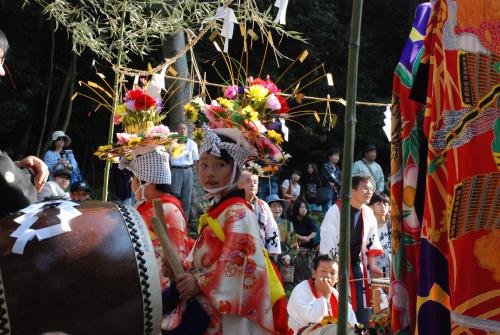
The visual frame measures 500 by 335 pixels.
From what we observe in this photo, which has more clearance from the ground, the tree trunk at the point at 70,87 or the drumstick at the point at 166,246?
the tree trunk at the point at 70,87

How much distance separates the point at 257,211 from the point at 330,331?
3750 millimetres

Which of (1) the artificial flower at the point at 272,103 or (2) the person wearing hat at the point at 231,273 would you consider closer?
(2) the person wearing hat at the point at 231,273

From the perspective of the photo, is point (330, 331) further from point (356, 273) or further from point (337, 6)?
point (337, 6)

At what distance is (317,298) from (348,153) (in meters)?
3.51

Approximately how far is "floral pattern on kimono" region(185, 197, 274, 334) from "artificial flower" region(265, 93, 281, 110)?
63 centimetres

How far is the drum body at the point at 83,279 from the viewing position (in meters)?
2.77

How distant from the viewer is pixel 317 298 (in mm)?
5766

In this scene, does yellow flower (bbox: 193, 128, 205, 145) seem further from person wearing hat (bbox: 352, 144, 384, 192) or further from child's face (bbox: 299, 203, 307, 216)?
person wearing hat (bbox: 352, 144, 384, 192)

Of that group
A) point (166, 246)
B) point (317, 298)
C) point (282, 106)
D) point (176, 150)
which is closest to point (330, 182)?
point (317, 298)

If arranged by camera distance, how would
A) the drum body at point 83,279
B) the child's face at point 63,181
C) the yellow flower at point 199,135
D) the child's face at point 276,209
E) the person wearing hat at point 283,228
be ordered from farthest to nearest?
the child's face at point 276,209
the person wearing hat at point 283,228
the child's face at point 63,181
the yellow flower at point 199,135
the drum body at point 83,279

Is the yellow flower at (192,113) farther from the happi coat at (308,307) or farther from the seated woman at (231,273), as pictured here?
the happi coat at (308,307)

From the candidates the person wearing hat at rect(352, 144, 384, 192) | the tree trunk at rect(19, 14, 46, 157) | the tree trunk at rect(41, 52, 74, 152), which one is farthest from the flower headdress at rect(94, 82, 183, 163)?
the tree trunk at rect(19, 14, 46, 157)

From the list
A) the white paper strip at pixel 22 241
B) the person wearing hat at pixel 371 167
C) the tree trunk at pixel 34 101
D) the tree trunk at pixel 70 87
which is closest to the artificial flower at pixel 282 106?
the white paper strip at pixel 22 241

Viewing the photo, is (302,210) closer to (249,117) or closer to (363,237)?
(363,237)
